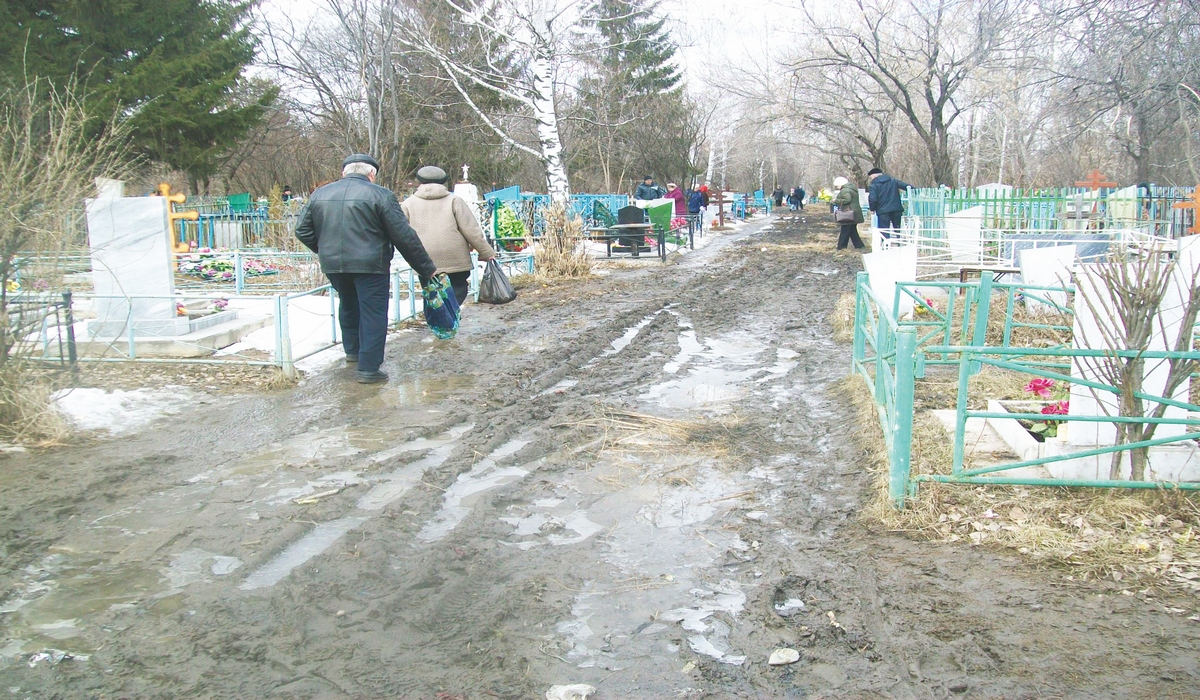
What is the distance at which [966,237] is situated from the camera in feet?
44.3

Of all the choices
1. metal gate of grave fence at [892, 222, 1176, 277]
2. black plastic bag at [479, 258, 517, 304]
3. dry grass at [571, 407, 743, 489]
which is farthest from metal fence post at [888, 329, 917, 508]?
metal gate of grave fence at [892, 222, 1176, 277]

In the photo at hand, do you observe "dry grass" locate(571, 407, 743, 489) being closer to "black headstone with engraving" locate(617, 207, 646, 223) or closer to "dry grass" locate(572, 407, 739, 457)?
"dry grass" locate(572, 407, 739, 457)

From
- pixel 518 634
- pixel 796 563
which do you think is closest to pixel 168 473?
pixel 518 634

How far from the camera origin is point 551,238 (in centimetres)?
1516

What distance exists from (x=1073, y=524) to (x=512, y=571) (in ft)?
8.34

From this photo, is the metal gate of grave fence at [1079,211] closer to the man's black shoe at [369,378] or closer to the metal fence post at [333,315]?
the metal fence post at [333,315]

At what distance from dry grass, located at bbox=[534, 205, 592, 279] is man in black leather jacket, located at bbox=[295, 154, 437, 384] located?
25.0 feet

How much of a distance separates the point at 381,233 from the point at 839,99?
991 inches

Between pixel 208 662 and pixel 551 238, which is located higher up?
pixel 551 238

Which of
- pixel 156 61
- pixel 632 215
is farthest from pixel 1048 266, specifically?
pixel 156 61

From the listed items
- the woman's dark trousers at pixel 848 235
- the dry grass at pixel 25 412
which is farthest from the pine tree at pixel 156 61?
the dry grass at pixel 25 412

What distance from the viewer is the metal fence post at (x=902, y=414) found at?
436 centimetres

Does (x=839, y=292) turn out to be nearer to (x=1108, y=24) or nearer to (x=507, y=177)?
(x=1108, y=24)

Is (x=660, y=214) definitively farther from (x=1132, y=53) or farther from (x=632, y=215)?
(x=1132, y=53)
